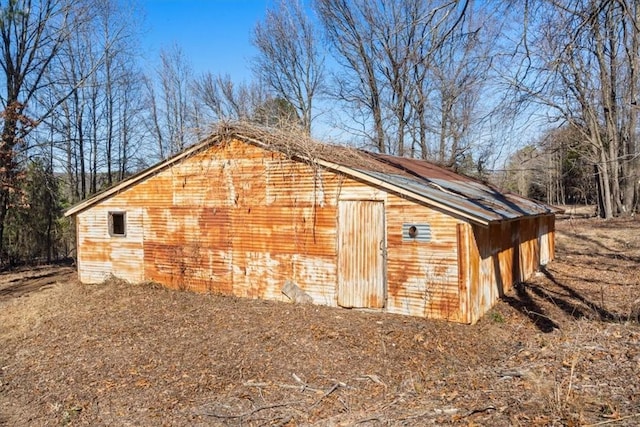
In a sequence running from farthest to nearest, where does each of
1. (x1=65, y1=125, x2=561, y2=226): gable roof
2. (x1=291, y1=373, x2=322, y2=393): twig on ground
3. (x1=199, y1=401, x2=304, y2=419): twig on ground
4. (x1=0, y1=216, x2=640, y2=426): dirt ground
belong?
1. (x1=65, y1=125, x2=561, y2=226): gable roof
2. (x1=291, y1=373, x2=322, y2=393): twig on ground
3. (x1=199, y1=401, x2=304, y2=419): twig on ground
4. (x1=0, y1=216, x2=640, y2=426): dirt ground

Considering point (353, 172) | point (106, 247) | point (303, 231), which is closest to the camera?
point (353, 172)

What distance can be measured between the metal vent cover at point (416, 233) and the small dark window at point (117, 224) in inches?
293

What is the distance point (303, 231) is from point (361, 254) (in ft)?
4.50

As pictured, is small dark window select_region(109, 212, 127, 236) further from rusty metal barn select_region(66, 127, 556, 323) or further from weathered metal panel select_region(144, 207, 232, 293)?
weathered metal panel select_region(144, 207, 232, 293)

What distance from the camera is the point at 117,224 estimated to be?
1198 cm

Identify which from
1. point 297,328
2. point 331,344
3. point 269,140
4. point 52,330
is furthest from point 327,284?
point 52,330

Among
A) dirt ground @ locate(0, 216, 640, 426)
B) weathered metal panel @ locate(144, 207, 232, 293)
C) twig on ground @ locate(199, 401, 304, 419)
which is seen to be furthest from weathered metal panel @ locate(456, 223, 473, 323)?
weathered metal panel @ locate(144, 207, 232, 293)

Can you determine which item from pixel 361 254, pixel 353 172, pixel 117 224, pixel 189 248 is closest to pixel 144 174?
pixel 117 224

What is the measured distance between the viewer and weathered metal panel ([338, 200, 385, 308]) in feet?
27.6

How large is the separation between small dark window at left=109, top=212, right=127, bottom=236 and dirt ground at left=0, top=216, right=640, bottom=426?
2120 millimetres

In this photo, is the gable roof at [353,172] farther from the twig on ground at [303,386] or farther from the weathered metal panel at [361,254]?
the twig on ground at [303,386]

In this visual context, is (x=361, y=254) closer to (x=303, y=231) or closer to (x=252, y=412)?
(x=303, y=231)

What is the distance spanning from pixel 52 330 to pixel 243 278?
12.4 feet

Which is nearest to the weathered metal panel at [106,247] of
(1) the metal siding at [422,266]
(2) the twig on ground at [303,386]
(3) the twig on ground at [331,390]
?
Answer: (1) the metal siding at [422,266]
